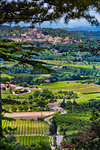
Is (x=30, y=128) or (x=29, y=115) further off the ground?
(x=30, y=128)

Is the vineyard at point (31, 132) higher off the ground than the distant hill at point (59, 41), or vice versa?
the distant hill at point (59, 41)

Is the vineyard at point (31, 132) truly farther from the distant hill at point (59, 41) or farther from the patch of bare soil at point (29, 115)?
the distant hill at point (59, 41)

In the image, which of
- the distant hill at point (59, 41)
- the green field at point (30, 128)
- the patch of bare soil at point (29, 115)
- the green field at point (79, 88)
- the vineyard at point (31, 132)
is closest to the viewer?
the vineyard at point (31, 132)

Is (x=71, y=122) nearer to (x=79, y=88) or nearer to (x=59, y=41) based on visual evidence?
(x=79, y=88)

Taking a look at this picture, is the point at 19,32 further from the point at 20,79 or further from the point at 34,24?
the point at 34,24

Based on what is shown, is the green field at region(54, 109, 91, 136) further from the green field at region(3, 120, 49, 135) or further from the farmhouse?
the farmhouse

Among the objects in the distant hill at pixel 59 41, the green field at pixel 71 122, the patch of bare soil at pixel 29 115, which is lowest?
the patch of bare soil at pixel 29 115

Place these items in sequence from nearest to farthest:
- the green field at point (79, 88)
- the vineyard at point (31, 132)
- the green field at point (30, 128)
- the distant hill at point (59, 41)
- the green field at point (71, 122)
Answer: the vineyard at point (31, 132) < the green field at point (71, 122) < the green field at point (30, 128) < the green field at point (79, 88) < the distant hill at point (59, 41)

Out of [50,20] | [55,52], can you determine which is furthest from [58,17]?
[55,52]

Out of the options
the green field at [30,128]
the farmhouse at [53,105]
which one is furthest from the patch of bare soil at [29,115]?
the farmhouse at [53,105]

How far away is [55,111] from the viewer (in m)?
53.7

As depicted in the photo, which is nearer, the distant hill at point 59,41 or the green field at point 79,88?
the green field at point 79,88

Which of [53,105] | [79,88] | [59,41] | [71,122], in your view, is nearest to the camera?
[71,122]

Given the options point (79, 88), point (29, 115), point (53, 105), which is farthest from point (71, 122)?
point (79, 88)
